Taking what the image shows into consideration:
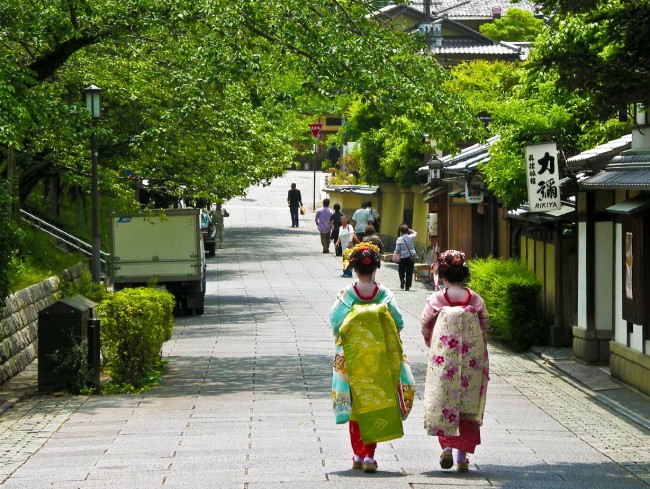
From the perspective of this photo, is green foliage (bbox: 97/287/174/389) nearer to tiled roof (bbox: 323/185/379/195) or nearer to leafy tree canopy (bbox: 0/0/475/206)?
leafy tree canopy (bbox: 0/0/475/206)

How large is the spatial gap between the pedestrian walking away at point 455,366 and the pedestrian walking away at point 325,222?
3248cm

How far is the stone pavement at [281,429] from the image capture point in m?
9.02

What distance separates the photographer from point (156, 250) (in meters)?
25.9

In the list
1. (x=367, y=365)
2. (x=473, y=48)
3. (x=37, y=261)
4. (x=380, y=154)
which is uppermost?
(x=473, y=48)

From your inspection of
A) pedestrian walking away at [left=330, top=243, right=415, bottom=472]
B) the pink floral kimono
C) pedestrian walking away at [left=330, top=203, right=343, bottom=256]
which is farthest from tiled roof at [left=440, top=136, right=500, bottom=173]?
pedestrian walking away at [left=330, top=243, right=415, bottom=472]

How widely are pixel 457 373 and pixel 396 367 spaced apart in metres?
0.48

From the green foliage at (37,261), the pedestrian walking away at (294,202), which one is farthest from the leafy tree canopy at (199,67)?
the pedestrian walking away at (294,202)

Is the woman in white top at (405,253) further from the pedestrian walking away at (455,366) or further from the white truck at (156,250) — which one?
the pedestrian walking away at (455,366)

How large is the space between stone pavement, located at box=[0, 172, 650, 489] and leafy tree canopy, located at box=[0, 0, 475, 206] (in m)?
3.37

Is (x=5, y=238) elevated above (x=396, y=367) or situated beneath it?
elevated above

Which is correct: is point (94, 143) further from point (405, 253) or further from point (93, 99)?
point (405, 253)

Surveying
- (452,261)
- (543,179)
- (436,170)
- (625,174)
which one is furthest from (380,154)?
(452,261)

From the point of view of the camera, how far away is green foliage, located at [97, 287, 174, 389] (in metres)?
14.8

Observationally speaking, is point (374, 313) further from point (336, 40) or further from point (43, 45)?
point (43, 45)
